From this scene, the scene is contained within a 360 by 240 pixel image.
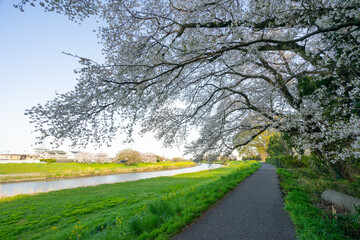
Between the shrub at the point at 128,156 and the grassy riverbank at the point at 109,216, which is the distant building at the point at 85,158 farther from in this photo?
the grassy riverbank at the point at 109,216

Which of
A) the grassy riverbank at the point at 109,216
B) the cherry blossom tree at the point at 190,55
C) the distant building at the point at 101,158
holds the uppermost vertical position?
the cherry blossom tree at the point at 190,55

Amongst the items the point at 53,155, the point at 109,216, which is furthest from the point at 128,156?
the point at 109,216

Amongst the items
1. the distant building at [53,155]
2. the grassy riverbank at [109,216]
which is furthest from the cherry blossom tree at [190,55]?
the distant building at [53,155]

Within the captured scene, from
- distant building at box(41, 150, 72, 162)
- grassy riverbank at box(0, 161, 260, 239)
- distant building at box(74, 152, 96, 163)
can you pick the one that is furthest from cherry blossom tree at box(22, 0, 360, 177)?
distant building at box(41, 150, 72, 162)

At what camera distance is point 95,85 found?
3.58 m

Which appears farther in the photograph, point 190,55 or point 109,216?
point 109,216

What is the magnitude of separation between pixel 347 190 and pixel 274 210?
12.1 ft

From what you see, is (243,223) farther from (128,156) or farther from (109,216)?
(128,156)

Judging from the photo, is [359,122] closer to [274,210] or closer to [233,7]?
[274,210]

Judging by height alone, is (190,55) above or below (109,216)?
above

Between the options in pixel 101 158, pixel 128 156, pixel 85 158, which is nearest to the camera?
pixel 85 158

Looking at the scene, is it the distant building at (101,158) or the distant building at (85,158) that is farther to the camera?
the distant building at (101,158)

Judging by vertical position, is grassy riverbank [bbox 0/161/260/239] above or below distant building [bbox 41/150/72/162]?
below

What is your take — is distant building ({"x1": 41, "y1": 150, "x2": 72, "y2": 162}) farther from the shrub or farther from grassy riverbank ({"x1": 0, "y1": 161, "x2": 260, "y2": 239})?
grassy riverbank ({"x1": 0, "y1": 161, "x2": 260, "y2": 239})
